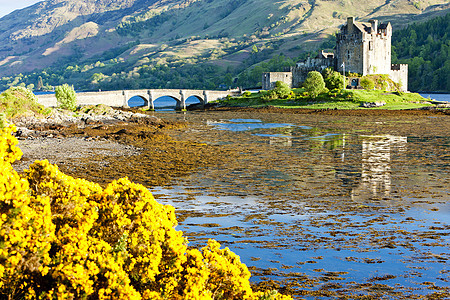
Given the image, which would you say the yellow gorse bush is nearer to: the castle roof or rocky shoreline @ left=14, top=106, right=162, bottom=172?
rocky shoreline @ left=14, top=106, right=162, bottom=172

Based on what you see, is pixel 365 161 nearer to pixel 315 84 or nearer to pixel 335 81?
pixel 315 84

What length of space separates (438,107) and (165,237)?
97.0 m

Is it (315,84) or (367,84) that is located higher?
(315,84)

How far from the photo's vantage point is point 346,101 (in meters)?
107

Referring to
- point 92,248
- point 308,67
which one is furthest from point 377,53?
point 92,248

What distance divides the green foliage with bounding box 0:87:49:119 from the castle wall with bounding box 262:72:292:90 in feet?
Result: 230

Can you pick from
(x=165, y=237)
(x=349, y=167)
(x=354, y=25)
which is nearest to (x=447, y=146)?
(x=349, y=167)

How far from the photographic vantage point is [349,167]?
123ft

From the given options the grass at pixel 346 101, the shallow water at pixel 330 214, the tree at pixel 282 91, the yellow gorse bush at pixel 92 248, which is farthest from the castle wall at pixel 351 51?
the yellow gorse bush at pixel 92 248

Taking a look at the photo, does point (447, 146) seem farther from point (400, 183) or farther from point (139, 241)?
point (139, 241)

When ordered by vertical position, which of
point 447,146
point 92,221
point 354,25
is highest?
point 354,25

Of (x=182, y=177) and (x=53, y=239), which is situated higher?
(x=53, y=239)

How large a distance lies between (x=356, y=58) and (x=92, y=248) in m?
126

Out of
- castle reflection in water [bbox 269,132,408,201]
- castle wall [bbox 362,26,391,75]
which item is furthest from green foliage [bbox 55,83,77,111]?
castle wall [bbox 362,26,391,75]
